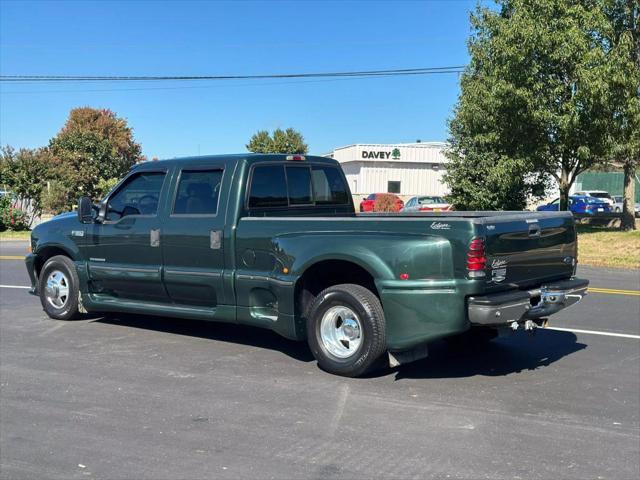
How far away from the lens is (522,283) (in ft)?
18.5

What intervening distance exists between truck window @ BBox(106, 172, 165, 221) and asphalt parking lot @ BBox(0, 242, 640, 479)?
1.43 meters

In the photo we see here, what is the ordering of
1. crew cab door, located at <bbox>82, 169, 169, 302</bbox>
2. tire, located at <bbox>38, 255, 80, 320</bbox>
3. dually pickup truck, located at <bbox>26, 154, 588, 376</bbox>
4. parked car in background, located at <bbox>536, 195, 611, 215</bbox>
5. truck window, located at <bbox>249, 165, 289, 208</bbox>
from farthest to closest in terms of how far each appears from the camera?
parked car in background, located at <bbox>536, 195, 611, 215</bbox> → tire, located at <bbox>38, 255, 80, 320</bbox> → crew cab door, located at <bbox>82, 169, 169, 302</bbox> → truck window, located at <bbox>249, 165, 289, 208</bbox> → dually pickup truck, located at <bbox>26, 154, 588, 376</bbox>

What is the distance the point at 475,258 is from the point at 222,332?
11.9ft

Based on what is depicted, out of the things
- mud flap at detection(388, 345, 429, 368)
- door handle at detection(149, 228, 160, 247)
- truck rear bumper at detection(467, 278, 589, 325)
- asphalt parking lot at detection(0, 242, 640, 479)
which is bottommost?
asphalt parking lot at detection(0, 242, 640, 479)

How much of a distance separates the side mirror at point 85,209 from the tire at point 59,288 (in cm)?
72

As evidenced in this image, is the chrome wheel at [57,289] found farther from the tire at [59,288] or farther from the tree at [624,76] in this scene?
the tree at [624,76]

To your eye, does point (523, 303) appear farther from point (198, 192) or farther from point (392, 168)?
point (392, 168)

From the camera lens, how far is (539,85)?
18203 millimetres

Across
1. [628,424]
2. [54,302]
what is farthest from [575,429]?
[54,302]

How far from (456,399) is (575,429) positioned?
0.96 meters

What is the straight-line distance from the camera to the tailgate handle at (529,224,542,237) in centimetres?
566

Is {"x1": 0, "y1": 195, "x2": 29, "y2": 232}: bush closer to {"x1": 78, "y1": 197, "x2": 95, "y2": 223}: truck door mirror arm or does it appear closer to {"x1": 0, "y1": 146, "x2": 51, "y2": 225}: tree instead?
{"x1": 0, "y1": 146, "x2": 51, "y2": 225}: tree

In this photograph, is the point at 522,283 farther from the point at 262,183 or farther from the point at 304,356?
the point at 262,183

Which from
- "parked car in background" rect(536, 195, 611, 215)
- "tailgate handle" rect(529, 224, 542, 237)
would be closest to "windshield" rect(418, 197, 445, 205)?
"parked car in background" rect(536, 195, 611, 215)
